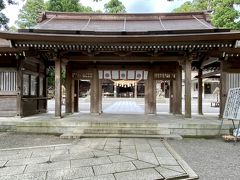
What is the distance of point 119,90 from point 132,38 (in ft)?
102

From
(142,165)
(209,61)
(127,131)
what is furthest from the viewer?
(209,61)

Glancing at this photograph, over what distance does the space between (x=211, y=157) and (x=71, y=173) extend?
3647 millimetres

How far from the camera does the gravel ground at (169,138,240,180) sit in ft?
16.5

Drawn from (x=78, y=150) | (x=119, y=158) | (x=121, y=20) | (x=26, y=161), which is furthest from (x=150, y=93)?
(x=26, y=161)

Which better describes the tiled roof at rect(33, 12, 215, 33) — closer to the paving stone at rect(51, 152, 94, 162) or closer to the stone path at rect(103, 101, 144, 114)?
the stone path at rect(103, 101, 144, 114)

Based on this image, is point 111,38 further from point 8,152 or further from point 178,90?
point 8,152

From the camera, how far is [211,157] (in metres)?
6.30

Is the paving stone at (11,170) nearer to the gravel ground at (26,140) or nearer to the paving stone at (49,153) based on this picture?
the paving stone at (49,153)

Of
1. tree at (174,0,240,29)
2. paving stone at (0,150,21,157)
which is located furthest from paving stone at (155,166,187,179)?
tree at (174,0,240,29)

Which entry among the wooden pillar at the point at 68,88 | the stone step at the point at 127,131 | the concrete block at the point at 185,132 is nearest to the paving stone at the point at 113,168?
the stone step at the point at 127,131

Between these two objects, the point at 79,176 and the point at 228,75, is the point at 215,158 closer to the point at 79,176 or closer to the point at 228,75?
the point at 79,176

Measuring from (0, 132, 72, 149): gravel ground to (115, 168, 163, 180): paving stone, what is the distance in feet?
11.9

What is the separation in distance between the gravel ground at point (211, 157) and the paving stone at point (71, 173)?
2249mm

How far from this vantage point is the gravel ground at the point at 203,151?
512 cm
